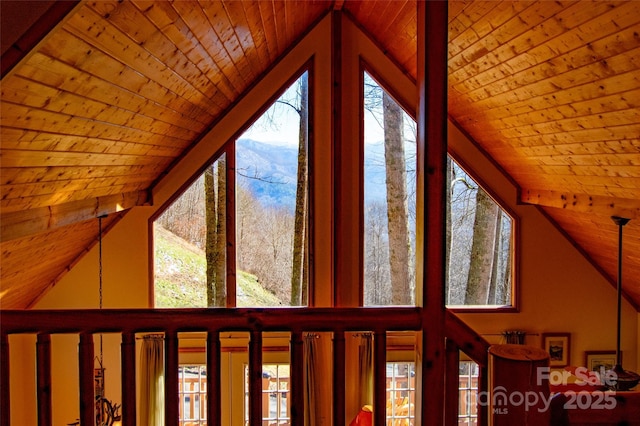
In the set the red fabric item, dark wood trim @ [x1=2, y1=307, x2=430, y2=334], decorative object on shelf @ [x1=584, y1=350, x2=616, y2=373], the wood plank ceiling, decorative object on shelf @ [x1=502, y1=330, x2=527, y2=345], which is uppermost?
the wood plank ceiling

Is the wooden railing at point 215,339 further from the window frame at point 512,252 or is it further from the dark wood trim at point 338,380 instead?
the window frame at point 512,252

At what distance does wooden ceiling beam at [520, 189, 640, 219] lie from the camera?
413cm

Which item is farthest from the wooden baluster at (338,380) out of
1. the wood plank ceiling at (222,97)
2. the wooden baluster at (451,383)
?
the wood plank ceiling at (222,97)

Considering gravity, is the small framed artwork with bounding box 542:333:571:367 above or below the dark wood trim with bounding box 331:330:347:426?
below

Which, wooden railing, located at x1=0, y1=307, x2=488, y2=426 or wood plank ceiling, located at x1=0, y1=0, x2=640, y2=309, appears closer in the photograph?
wooden railing, located at x1=0, y1=307, x2=488, y2=426

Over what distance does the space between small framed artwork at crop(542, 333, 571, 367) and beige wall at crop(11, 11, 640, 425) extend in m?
0.16

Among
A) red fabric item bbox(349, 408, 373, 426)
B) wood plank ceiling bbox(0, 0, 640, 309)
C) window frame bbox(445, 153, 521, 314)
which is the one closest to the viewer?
wood plank ceiling bbox(0, 0, 640, 309)

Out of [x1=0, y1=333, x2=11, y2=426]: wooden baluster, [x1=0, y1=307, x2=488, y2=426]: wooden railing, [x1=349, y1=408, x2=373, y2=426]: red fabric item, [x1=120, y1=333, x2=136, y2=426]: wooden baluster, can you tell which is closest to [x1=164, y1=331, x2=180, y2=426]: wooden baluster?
[x1=0, y1=307, x2=488, y2=426]: wooden railing

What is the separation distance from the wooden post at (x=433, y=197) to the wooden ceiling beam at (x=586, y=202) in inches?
114

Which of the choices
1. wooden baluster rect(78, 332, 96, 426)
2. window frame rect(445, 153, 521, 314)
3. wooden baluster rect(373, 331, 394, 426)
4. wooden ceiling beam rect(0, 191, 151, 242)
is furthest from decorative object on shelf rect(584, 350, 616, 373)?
wooden baluster rect(78, 332, 96, 426)

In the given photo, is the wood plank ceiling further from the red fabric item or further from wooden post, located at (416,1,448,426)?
the red fabric item

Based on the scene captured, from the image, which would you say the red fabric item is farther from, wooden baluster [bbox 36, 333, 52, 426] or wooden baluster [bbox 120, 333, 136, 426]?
wooden baluster [bbox 36, 333, 52, 426]

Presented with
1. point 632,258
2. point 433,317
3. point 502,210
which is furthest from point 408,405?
point 433,317

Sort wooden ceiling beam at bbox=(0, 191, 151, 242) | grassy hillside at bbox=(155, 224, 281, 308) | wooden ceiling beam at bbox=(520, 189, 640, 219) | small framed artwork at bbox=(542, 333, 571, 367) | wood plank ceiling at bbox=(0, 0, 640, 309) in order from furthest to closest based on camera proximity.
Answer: small framed artwork at bbox=(542, 333, 571, 367), grassy hillside at bbox=(155, 224, 281, 308), wooden ceiling beam at bbox=(520, 189, 640, 219), wooden ceiling beam at bbox=(0, 191, 151, 242), wood plank ceiling at bbox=(0, 0, 640, 309)
